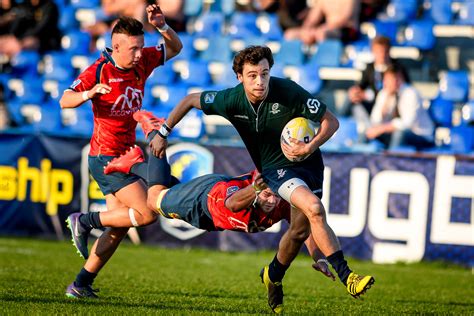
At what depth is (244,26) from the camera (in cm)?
1625

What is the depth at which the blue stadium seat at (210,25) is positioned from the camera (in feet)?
54.3

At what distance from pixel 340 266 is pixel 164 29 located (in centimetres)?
279

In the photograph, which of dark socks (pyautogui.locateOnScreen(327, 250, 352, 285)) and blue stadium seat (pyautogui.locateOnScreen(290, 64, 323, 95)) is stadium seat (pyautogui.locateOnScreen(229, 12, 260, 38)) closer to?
blue stadium seat (pyautogui.locateOnScreen(290, 64, 323, 95))

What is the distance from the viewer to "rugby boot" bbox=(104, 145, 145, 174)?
7.80 metres

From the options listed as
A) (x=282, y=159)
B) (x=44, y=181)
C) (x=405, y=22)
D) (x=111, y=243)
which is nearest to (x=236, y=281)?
(x=111, y=243)

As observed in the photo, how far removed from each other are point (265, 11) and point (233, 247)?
217 inches

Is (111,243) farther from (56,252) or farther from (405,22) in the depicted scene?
(405,22)

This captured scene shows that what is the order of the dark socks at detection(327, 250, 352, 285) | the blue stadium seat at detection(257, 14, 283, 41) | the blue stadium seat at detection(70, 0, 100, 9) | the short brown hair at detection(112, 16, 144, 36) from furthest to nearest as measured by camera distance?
the blue stadium seat at detection(70, 0, 100, 9) < the blue stadium seat at detection(257, 14, 283, 41) < the short brown hair at detection(112, 16, 144, 36) < the dark socks at detection(327, 250, 352, 285)

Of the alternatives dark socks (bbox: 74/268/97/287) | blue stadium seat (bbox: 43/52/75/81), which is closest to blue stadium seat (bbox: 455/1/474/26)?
blue stadium seat (bbox: 43/52/75/81)

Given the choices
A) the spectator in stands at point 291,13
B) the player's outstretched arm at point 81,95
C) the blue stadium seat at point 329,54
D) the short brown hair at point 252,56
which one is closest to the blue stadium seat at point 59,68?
the spectator in stands at point 291,13

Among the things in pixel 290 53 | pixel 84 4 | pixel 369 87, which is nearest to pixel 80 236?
pixel 369 87

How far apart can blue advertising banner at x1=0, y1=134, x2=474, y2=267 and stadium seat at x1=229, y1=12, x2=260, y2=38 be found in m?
4.07

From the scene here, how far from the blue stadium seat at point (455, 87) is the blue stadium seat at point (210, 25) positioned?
456cm

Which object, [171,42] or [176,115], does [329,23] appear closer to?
[171,42]
